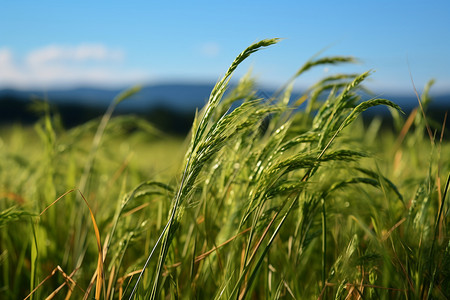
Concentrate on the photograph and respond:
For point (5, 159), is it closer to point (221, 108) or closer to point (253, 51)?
point (221, 108)

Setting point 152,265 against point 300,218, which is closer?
point 300,218

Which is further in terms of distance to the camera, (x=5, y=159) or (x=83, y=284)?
(x=5, y=159)

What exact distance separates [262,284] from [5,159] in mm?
1947

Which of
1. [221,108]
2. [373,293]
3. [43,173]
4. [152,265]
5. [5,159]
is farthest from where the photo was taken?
[5,159]

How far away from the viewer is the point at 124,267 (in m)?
1.57

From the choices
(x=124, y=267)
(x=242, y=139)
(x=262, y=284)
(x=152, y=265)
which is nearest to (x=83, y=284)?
(x=124, y=267)

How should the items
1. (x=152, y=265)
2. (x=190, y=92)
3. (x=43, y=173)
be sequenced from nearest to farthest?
1. (x=152, y=265)
2. (x=43, y=173)
3. (x=190, y=92)

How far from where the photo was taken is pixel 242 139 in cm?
132

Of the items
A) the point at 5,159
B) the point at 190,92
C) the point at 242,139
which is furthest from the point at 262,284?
the point at 190,92

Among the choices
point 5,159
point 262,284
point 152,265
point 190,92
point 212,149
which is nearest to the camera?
point 212,149

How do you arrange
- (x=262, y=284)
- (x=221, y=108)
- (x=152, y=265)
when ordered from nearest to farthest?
1. (x=152, y=265)
2. (x=262, y=284)
3. (x=221, y=108)

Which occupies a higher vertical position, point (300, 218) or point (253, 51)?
point (253, 51)

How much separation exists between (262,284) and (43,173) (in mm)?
1281

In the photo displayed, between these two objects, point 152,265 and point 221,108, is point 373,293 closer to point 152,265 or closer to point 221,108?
point 152,265
